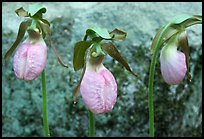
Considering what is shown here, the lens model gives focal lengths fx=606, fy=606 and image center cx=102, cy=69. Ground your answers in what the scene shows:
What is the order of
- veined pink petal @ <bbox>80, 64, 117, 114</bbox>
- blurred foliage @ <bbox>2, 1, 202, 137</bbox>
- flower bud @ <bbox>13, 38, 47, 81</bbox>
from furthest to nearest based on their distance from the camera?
1. blurred foliage @ <bbox>2, 1, 202, 137</bbox>
2. flower bud @ <bbox>13, 38, 47, 81</bbox>
3. veined pink petal @ <bbox>80, 64, 117, 114</bbox>

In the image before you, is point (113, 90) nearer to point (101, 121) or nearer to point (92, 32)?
point (92, 32)

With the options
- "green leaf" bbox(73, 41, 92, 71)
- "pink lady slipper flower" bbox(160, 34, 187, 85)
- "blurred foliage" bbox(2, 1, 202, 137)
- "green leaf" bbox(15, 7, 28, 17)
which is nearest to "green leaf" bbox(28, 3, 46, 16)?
"green leaf" bbox(15, 7, 28, 17)

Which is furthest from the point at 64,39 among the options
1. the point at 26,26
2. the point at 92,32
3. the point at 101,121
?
the point at 92,32

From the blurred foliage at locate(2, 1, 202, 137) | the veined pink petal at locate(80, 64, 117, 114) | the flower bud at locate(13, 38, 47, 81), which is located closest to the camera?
the veined pink petal at locate(80, 64, 117, 114)

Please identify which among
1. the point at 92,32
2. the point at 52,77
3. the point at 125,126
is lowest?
the point at 125,126

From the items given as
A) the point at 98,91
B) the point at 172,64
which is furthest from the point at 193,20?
the point at 98,91

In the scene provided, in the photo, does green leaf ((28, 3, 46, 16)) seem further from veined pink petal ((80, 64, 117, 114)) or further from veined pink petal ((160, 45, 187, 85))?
veined pink petal ((160, 45, 187, 85))
